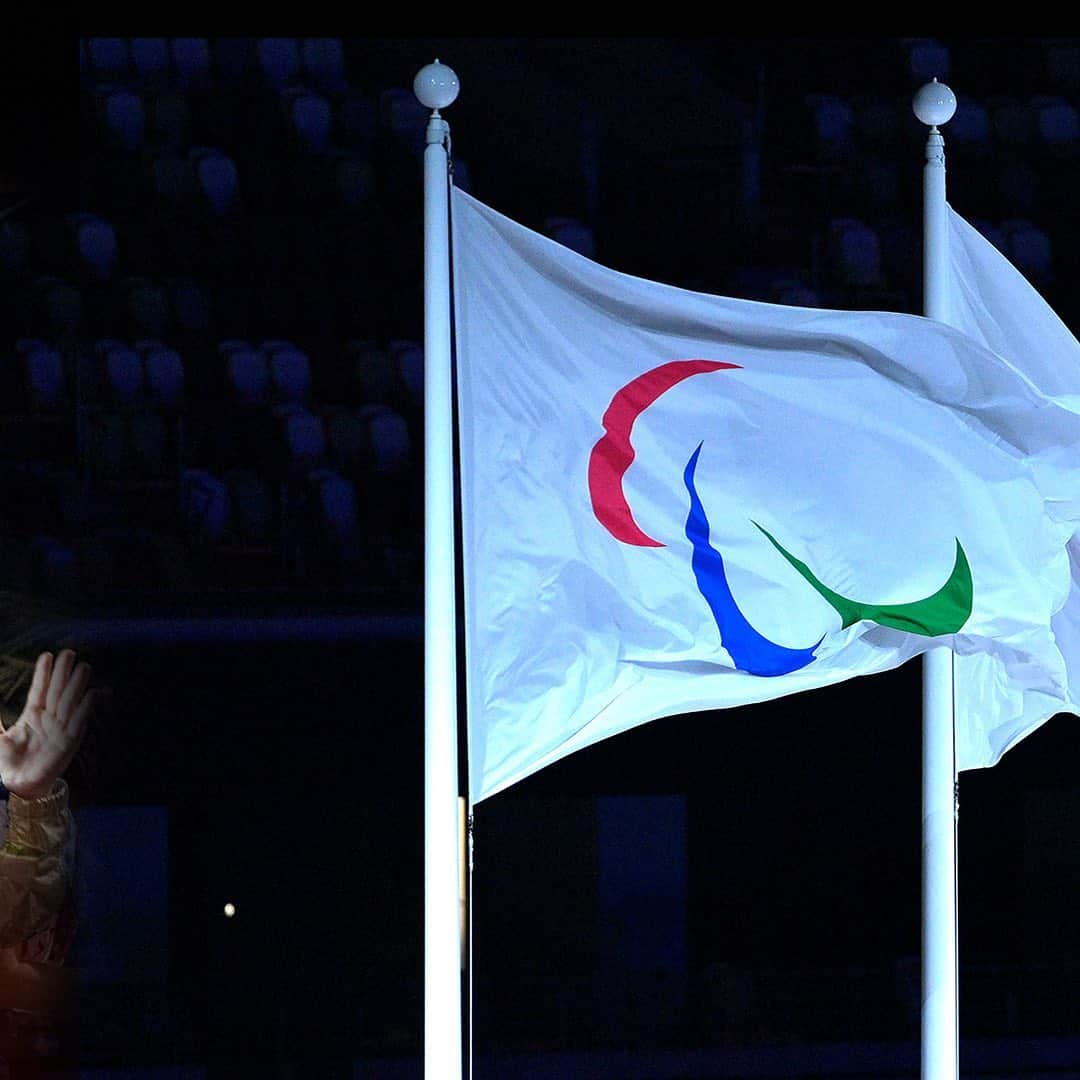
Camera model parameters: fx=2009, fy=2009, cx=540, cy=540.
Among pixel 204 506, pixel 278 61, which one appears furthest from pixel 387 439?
pixel 278 61

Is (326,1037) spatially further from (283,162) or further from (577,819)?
(283,162)

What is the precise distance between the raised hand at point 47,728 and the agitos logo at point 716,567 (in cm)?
444

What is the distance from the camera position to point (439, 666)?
11.3 ft

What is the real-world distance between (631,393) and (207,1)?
1.12 meters

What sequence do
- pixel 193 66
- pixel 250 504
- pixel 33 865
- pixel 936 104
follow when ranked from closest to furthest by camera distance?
pixel 936 104
pixel 33 865
pixel 250 504
pixel 193 66

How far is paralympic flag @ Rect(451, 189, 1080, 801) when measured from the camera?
349 centimetres

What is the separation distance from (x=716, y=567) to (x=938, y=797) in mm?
697

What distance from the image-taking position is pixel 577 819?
892 cm

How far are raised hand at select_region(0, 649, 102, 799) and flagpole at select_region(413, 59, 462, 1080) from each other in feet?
14.1

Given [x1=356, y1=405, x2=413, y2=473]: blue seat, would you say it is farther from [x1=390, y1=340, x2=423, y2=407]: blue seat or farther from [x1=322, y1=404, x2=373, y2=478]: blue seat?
[x1=390, y1=340, x2=423, y2=407]: blue seat

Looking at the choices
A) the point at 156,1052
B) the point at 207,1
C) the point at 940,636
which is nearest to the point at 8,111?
the point at 207,1

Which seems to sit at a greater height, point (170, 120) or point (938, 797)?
point (170, 120)

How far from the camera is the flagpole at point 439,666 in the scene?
344cm

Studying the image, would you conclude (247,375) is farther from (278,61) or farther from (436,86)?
(436,86)
